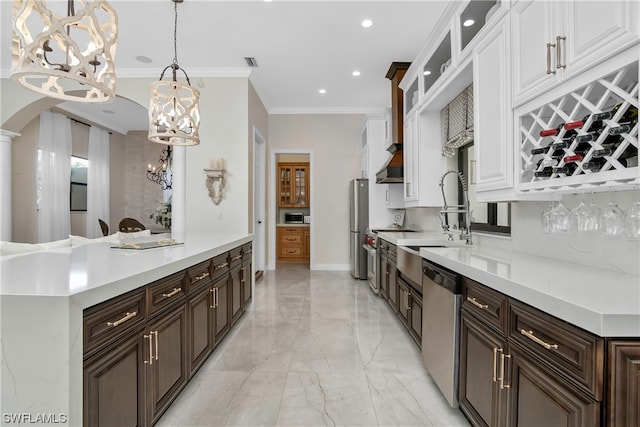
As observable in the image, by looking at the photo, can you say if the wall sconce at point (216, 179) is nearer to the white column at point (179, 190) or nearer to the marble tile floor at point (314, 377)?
the white column at point (179, 190)

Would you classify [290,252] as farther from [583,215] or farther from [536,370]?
[536,370]

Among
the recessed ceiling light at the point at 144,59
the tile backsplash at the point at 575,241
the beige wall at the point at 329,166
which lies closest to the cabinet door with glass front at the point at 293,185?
the beige wall at the point at 329,166

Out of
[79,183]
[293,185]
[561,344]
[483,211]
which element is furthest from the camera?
[293,185]

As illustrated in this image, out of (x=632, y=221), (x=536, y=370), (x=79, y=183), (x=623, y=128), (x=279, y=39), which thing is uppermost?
(x=279, y=39)

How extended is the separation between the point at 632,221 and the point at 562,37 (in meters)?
0.83

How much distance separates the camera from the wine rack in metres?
1.13

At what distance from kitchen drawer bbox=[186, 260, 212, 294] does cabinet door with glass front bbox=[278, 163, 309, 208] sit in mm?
5256

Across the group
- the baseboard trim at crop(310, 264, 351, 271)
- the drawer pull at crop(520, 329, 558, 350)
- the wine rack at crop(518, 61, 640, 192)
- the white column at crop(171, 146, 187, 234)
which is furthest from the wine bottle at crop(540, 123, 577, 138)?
the baseboard trim at crop(310, 264, 351, 271)

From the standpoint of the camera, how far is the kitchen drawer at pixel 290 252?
289 inches

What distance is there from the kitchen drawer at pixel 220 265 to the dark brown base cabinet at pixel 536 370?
5.85ft

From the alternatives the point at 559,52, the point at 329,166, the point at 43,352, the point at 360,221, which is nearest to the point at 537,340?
the point at 559,52

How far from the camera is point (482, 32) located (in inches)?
82.4

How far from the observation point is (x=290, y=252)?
24.2 ft

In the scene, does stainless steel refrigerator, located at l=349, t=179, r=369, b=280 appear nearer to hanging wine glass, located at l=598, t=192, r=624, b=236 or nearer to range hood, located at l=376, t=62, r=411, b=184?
range hood, located at l=376, t=62, r=411, b=184
